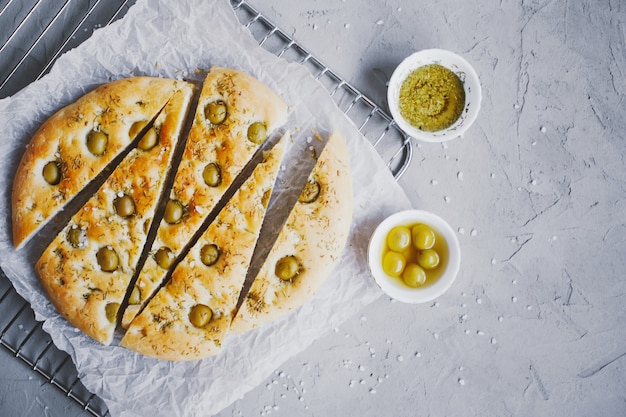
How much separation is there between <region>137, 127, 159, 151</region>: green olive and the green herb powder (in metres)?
1.67

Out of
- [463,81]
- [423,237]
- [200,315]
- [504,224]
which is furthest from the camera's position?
[504,224]

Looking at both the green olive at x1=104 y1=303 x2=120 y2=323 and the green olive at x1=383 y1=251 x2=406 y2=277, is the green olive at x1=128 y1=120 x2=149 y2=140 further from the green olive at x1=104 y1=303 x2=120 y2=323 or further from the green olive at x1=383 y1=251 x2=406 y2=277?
the green olive at x1=383 y1=251 x2=406 y2=277

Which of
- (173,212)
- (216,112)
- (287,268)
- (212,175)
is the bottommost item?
(173,212)

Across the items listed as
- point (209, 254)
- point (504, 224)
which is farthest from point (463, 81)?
point (209, 254)

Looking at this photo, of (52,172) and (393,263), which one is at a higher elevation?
(393,263)

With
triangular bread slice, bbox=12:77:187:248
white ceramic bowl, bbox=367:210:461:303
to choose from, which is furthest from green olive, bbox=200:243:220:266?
white ceramic bowl, bbox=367:210:461:303

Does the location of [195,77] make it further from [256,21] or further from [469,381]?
[469,381]

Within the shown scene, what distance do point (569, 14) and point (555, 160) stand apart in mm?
1074

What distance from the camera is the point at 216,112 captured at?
3.47 m

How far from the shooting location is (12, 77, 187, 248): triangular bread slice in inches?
136

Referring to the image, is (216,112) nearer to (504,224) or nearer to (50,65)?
(50,65)

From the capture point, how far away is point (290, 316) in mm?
3738

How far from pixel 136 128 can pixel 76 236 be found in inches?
30.7

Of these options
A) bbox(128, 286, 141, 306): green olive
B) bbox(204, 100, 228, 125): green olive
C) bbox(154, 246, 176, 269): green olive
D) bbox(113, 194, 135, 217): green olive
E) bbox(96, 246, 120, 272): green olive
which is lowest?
bbox(128, 286, 141, 306): green olive
